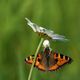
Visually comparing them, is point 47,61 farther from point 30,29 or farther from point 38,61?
point 30,29

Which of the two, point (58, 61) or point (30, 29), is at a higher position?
point (30, 29)

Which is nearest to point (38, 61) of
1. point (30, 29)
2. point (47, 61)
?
point (47, 61)

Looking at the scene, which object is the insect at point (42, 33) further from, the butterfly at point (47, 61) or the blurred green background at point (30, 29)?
the blurred green background at point (30, 29)

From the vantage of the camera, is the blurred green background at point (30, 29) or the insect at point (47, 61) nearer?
the insect at point (47, 61)

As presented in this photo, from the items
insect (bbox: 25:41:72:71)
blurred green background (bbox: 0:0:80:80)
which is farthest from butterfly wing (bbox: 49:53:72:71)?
blurred green background (bbox: 0:0:80:80)

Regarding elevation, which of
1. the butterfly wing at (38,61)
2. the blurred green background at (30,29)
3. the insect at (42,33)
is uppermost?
the blurred green background at (30,29)

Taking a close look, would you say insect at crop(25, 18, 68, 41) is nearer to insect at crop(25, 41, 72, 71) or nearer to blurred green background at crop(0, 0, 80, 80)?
insect at crop(25, 41, 72, 71)

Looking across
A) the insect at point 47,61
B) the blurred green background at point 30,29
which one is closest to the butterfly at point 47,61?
the insect at point 47,61

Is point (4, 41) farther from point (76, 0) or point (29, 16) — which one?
point (76, 0)
